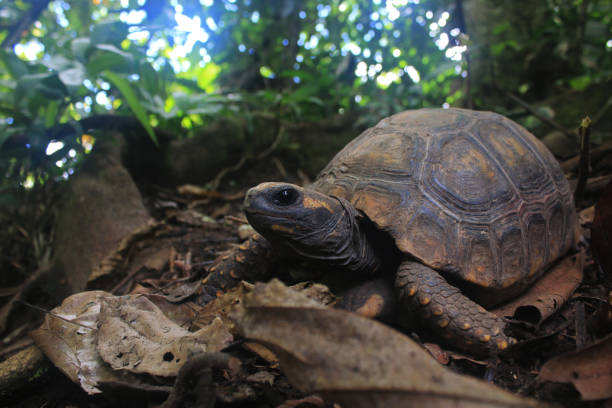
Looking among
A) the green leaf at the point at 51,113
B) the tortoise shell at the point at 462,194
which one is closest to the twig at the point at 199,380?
the tortoise shell at the point at 462,194

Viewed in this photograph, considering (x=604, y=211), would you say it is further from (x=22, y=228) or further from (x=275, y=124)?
(x=22, y=228)

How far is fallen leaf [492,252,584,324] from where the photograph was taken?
1926 millimetres

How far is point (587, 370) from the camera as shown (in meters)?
1.26

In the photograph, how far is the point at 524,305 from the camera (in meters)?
2.00

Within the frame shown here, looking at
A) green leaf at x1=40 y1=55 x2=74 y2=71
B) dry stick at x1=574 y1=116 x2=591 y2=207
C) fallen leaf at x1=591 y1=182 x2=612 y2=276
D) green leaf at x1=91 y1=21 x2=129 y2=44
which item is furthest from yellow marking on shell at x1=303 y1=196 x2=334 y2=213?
green leaf at x1=91 y1=21 x2=129 y2=44

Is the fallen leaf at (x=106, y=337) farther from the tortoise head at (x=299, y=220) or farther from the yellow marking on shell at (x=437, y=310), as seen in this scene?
the yellow marking on shell at (x=437, y=310)

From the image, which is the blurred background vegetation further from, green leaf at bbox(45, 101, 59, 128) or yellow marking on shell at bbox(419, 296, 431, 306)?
yellow marking on shell at bbox(419, 296, 431, 306)

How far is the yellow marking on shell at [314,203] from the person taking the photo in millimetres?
1924

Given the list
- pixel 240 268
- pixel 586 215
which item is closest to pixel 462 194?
pixel 240 268

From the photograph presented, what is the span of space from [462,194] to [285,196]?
3.61 ft

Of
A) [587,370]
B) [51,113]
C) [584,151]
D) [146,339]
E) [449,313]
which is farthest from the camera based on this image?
[51,113]

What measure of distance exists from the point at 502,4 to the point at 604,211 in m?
5.38

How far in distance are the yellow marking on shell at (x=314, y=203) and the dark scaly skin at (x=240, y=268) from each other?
52cm

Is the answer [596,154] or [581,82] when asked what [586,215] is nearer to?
[596,154]
